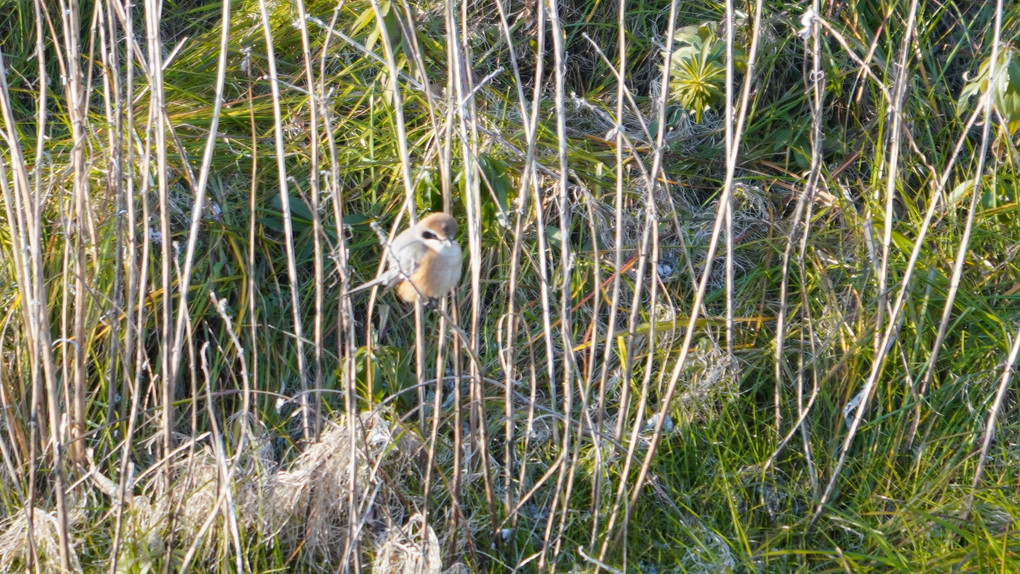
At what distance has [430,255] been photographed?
2842 millimetres

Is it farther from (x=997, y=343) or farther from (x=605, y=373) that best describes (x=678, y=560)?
(x=997, y=343)

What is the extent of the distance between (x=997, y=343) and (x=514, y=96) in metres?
1.99

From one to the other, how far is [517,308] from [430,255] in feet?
2.20

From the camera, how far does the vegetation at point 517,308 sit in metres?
2.53

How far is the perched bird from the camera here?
2.77 m

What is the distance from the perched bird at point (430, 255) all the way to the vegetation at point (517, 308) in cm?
16

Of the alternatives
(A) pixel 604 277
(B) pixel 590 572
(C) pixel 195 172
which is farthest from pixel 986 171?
(C) pixel 195 172

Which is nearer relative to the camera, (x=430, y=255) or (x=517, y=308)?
(x=430, y=255)

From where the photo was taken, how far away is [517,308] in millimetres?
3445

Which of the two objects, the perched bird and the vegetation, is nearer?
the vegetation

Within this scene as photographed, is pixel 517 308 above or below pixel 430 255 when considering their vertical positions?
below

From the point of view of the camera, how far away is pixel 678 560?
280 centimetres

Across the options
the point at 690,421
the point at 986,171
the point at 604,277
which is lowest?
the point at 690,421

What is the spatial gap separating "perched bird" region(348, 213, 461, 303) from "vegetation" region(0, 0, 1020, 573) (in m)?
0.16
